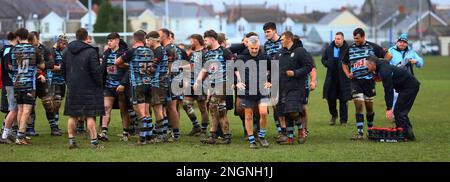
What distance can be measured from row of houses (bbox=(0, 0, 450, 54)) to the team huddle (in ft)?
117

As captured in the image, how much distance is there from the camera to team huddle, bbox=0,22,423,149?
14.3 metres

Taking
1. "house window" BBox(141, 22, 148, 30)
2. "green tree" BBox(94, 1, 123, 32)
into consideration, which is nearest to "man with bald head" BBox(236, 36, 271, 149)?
"green tree" BBox(94, 1, 123, 32)

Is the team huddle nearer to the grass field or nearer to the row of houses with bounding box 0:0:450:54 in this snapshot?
the grass field

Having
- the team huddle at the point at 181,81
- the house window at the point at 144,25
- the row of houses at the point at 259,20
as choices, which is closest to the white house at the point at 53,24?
the row of houses at the point at 259,20

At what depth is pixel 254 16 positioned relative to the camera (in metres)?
147

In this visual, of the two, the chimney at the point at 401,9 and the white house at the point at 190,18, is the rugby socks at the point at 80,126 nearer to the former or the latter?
the white house at the point at 190,18

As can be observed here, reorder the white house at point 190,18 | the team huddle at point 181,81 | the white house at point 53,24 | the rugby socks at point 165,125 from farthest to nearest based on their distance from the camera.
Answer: the white house at point 190,18, the white house at point 53,24, the rugby socks at point 165,125, the team huddle at point 181,81

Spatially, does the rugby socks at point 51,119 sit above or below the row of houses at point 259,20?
below

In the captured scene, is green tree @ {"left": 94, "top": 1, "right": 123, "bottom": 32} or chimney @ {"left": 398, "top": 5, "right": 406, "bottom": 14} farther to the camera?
chimney @ {"left": 398, "top": 5, "right": 406, "bottom": 14}

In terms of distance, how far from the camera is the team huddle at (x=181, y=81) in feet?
46.8

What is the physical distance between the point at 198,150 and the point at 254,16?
13416cm

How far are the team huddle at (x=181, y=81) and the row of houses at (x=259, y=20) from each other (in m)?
35.6
